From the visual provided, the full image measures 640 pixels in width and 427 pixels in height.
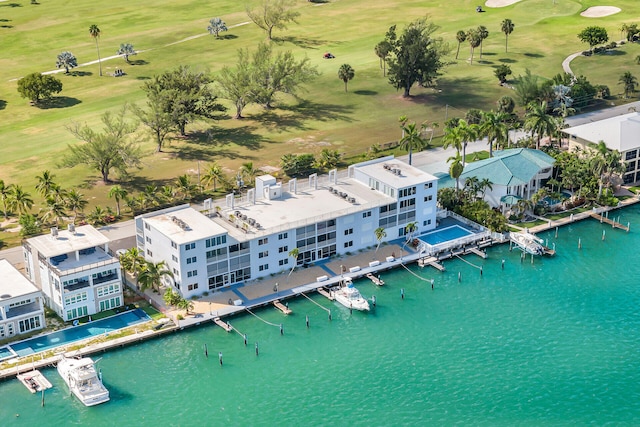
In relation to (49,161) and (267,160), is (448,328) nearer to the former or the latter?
(267,160)

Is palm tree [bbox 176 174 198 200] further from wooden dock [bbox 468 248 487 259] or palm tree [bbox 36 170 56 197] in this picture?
wooden dock [bbox 468 248 487 259]

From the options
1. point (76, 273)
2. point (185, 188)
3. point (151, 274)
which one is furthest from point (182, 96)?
point (76, 273)

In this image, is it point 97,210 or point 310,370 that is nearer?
point 310,370

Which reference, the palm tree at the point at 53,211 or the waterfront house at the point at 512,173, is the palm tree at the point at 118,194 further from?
the waterfront house at the point at 512,173

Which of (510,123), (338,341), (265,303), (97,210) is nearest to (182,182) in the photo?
(97,210)

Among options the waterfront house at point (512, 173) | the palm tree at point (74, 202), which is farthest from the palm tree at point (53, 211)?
the waterfront house at point (512, 173)

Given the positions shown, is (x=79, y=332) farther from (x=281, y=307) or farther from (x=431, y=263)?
(x=431, y=263)
